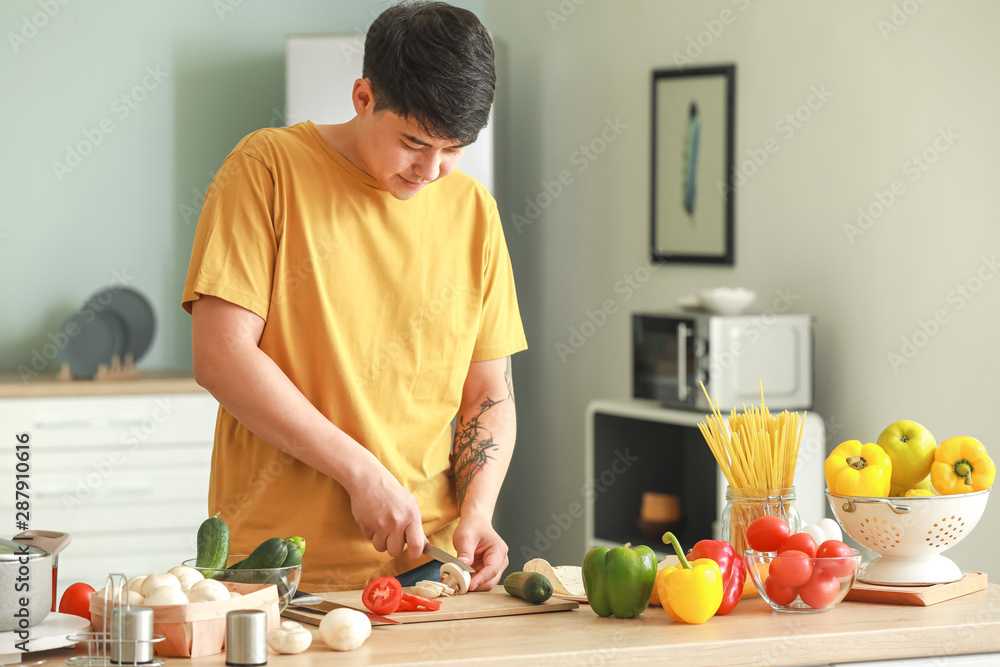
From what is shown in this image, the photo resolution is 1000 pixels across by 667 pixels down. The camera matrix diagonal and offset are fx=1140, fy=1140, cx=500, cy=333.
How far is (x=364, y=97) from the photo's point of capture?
58.5 inches

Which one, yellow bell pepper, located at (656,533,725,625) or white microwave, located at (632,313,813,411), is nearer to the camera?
yellow bell pepper, located at (656,533,725,625)

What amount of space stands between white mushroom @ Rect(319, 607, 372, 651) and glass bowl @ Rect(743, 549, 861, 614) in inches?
17.8

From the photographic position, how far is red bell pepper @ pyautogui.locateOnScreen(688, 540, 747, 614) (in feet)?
4.26

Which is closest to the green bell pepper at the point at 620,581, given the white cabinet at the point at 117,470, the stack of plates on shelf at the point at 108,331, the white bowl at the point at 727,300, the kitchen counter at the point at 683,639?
the kitchen counter at the point at 683,639

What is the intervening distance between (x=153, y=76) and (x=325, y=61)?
2.20 feet

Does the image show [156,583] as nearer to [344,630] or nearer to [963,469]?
[344,630]

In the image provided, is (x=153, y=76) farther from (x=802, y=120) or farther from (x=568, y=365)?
(x=802, y=120)

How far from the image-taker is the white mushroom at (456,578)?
1.41m

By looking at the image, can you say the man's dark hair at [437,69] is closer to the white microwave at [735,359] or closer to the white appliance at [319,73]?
the white microwave at [735,359]

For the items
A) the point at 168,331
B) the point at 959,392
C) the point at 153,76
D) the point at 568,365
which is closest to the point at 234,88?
the point at 153,76

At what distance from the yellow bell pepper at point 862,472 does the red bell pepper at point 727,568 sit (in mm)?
153

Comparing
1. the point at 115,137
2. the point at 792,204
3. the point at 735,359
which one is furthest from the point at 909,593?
the point at 115,137

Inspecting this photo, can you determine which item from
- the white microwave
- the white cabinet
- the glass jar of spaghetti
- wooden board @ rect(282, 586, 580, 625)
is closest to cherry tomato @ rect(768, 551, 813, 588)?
the glass jar of spaghetti

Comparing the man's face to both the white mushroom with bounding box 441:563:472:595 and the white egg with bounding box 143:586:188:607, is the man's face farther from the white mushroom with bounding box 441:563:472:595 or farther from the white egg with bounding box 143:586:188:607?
the white egg with bounding box 143:586:188:607
